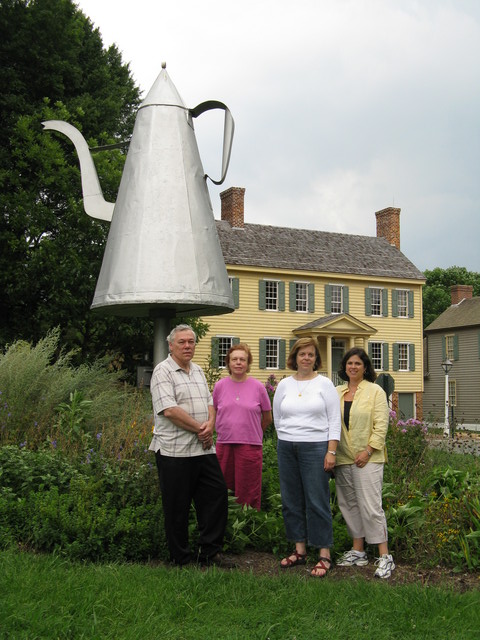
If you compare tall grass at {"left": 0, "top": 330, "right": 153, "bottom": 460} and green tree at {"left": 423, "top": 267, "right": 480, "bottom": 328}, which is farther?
green tree at {"left": 423, "top": 267, "right": 480, "bottom": 328}

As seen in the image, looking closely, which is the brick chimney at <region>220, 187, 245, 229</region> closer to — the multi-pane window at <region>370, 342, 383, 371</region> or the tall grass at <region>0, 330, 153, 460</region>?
the multi-pane window at <region>370, 342, 383, 371</region>

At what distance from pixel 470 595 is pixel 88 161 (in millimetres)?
4619

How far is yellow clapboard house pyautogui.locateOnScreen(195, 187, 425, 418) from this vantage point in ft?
83.4

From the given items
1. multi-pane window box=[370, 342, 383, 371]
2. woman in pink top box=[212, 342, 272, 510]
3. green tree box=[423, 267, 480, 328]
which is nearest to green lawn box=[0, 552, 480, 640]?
woman in pink top box=[212, 342, 272, 510]

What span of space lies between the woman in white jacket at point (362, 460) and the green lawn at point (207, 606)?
24.6 inches

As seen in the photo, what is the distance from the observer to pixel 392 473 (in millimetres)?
6887

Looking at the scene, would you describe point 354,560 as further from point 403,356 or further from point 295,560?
point 403,356

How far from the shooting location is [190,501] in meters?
4.65

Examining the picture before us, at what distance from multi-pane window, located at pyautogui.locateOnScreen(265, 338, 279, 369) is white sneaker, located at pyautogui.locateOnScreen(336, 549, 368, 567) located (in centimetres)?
2054

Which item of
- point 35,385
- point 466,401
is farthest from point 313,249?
point 35,385

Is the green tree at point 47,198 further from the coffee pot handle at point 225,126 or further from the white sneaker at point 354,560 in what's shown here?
the white sneaker at point 354,560

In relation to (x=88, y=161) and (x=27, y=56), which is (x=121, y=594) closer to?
(x=88, y=161)

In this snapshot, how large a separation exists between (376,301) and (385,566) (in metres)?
24.4

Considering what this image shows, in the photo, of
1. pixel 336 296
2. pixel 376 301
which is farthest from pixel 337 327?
pixel 376 301
